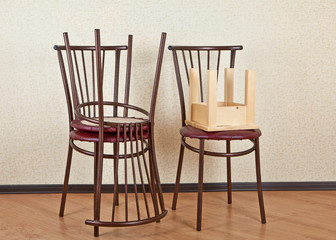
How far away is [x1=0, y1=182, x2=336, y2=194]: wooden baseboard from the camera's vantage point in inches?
111

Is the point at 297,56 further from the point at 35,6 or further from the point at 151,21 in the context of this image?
the point at 35,6

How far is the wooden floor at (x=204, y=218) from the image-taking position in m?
2.20

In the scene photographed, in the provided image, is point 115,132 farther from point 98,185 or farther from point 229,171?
point 229,171

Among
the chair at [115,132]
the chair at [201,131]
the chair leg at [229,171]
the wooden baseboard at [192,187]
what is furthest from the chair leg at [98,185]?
the chair leg at [229,171]

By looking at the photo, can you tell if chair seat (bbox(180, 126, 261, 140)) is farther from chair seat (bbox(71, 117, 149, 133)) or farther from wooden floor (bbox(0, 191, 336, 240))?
wooden floor (bbox(0, 191, 336, 240))

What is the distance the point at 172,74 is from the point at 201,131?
64cm

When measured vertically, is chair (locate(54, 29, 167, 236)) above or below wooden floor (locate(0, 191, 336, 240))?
above

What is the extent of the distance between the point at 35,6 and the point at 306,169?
1862 mm

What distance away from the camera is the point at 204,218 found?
2434 millimetres

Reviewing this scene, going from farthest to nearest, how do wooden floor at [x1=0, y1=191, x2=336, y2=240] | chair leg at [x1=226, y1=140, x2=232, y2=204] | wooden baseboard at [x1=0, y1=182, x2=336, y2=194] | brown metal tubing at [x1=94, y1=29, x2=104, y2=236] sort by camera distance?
wooden baseboard at [x1=0, y1=182, x2=336, y2=194] < chair leg at [x1=226, y1=140, x2=232, y2=204] < wooden floor at [x1=0, y1=191, x2=336, y2=240] < brown metal tubing at [x1=94, y1=29, x2=104, y2=236]

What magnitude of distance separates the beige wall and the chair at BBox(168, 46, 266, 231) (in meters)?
0.08

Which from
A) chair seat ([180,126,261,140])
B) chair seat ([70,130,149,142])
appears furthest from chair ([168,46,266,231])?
chair seat ([70,130,149,142])

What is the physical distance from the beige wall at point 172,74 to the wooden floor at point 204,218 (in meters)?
0.18

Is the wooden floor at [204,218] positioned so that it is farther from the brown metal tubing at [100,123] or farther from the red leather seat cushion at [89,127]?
the red leather seat cushion at [89,127]
